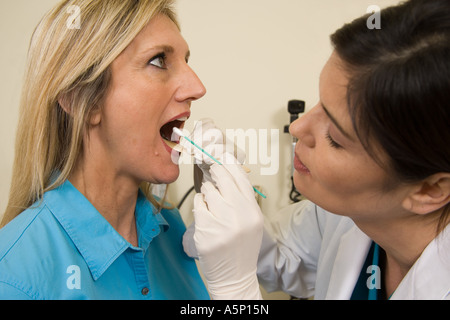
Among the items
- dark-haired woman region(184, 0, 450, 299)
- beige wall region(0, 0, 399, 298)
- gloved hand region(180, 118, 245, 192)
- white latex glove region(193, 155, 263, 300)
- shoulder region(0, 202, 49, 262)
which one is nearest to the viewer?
dark-haired woman region(184, 0, 450, 299)

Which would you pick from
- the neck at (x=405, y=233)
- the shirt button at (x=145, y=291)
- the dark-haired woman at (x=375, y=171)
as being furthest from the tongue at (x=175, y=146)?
the neck at (x=405, y=233)

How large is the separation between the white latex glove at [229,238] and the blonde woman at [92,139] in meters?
0.16

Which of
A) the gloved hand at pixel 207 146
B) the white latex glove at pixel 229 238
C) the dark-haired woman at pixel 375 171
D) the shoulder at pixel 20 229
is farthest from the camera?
the gloved hand at pixel 207 146

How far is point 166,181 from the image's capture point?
886mm

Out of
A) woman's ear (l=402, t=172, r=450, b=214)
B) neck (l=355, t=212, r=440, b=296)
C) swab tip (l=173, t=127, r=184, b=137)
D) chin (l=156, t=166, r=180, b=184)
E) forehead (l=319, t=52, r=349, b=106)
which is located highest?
forehead (l=319, t=52, r=349, b=106)

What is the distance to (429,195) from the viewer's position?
2.19ft

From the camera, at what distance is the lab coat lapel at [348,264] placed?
0.93 metres

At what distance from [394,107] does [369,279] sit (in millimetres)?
615

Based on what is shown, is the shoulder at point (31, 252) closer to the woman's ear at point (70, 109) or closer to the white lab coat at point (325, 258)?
the woman's ear at point (70, 109)

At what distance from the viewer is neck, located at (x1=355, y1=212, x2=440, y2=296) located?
76 cm

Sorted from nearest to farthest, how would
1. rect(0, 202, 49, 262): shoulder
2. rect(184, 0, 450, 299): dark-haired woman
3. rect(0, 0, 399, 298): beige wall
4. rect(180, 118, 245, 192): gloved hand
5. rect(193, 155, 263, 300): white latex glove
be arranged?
rect(184, 0, 450, 299): dark-haired woman
rect(0, 202, 49, 262): shoulder
rect(193, 155, 263, 300): white latex glove
rect(180, 118, 245, 192): gloved hand
rect(0, 0, 399, 298): beige wall

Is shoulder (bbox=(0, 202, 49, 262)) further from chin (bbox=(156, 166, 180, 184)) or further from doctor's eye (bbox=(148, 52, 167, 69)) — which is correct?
doctor's eye (bbox=(148, 52, 167, 69))

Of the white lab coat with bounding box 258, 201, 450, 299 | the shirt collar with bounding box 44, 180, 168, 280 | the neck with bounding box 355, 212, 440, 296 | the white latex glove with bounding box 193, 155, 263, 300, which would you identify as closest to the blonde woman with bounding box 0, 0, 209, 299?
the shirt collar with bounding box 44, 180, 168, 280
